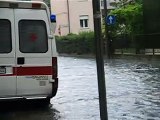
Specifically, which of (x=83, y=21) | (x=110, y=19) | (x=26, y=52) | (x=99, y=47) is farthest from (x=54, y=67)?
(x=83, y=21)

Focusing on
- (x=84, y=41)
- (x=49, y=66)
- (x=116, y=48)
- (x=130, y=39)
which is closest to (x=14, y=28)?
(x=49, y=66)

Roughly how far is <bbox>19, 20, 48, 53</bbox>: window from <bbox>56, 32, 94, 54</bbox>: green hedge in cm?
3274

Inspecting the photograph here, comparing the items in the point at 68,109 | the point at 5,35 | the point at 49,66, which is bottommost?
the point at 68,109

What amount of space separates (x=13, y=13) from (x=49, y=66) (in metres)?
1.43

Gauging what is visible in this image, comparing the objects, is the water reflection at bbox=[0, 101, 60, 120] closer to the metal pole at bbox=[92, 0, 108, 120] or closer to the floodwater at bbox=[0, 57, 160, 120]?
the floodwater at bbox=[0, 57, 160, 120]

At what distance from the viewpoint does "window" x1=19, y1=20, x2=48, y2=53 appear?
36.1 ft

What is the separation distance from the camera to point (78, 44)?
160 ft

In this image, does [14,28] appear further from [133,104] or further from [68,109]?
[133,104]

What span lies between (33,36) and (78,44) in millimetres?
37634

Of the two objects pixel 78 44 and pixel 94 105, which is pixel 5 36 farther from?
pixel 78 44

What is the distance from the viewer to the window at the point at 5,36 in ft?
35.6

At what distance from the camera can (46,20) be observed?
11.2m

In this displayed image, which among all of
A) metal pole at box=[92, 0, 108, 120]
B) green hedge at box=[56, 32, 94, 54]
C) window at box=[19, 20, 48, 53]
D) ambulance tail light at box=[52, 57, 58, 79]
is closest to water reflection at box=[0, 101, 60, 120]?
ambulance tail light at box=[52, 57, 58, 79]

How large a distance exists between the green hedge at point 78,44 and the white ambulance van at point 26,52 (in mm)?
32761
